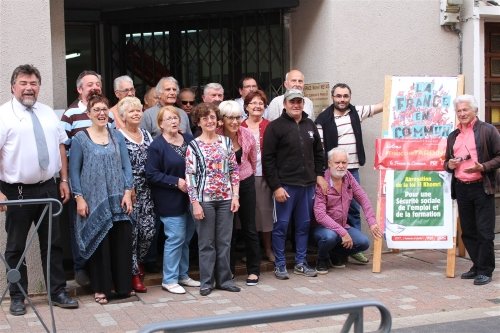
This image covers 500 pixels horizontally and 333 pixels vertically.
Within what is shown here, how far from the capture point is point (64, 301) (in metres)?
6.34

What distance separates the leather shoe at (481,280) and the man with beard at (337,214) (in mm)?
1032

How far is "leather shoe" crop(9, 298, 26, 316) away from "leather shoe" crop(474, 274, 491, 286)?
412 centimetres

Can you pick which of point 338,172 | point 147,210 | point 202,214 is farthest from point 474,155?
point 147,210

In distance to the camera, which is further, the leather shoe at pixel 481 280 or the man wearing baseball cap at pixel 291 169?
the man wearing baseball cap at pixel 291 169

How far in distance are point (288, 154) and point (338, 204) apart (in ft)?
2.61

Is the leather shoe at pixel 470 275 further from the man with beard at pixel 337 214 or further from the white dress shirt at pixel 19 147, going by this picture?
the white dress shirt at pixel 19 147

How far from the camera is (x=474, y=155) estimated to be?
23.0 ft

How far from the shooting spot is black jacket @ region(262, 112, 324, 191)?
285 inches

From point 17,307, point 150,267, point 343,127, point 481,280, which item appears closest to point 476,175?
point 481,280

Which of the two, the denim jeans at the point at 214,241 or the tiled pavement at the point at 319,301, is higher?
the denim jeans at the point at 214,241

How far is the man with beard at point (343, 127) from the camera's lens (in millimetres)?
7742

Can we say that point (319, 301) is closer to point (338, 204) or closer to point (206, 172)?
point (338, 204)

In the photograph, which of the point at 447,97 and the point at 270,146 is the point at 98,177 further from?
the point at 447,97

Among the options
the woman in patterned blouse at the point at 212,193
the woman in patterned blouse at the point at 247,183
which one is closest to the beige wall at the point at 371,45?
the woman in patterned blouse at the point at 247,183
